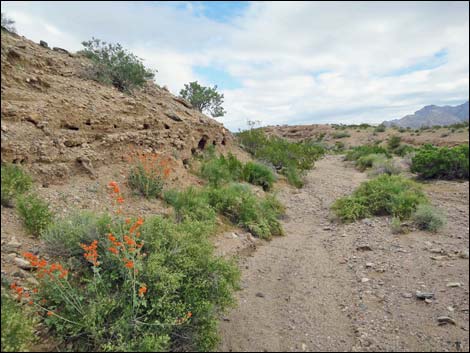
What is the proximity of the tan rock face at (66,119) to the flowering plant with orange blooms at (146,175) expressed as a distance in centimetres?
42

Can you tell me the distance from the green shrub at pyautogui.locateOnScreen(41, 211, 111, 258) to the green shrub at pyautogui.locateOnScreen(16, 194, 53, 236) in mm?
165

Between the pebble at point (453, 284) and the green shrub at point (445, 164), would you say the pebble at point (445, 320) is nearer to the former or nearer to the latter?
the pebble at point (453, 284)

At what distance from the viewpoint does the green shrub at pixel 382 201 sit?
6203 millimetres

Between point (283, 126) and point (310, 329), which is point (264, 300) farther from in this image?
point (283, 126)

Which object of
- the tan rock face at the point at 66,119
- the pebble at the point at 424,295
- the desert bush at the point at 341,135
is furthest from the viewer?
the desert bush at the point at 341,135

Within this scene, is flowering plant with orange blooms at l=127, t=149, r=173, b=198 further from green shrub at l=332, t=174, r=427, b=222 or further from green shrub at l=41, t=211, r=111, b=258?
green shrub at l=332, t=174, r=427, b=222

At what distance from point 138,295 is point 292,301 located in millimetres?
2010

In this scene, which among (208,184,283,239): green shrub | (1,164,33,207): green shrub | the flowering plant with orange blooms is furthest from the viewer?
(208,184,283,239): green shrub

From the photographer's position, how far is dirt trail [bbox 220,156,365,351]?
9.53ft

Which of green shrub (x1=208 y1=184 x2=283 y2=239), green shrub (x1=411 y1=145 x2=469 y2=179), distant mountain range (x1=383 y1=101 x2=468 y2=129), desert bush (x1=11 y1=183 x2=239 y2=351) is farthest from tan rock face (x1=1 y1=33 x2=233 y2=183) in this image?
distant mountain range (x1=383 y1=101 x2=468 y2=129)

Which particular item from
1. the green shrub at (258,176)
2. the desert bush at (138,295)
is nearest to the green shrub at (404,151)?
the green shrub at (258,176)

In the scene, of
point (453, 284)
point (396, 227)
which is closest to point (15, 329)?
point (453, 284)

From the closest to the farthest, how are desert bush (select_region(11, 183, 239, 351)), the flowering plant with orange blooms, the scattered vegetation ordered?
desert bush (select_region(11, 183, 239, 351)), the flowering plant with orange blooms, the scattered vegetation

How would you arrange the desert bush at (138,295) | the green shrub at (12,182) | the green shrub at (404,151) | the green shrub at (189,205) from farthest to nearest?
the green shrub at (404,151)
the green shrub at (189,205)
the green shrub at (12,182)
the desert bush at (138,295)
